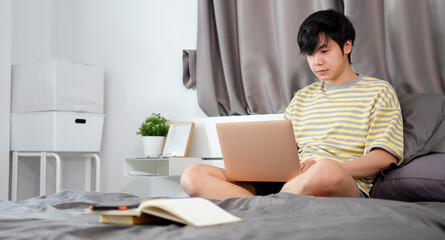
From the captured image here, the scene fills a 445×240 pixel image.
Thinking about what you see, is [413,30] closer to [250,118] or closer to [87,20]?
[250,118]

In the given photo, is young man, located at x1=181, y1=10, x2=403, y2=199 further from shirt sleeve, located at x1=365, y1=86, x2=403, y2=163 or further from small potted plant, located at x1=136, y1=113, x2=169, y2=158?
small potted plant, located at x1=136, y1=113, x2=169, y2=158

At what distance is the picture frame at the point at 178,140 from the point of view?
2732 mm

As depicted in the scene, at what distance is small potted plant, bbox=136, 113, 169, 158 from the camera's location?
2832mm

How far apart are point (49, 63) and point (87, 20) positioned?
25.7 inches

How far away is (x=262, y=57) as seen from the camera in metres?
2.64

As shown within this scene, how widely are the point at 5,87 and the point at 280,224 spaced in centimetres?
272

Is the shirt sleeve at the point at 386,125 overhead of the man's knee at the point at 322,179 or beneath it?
overhead

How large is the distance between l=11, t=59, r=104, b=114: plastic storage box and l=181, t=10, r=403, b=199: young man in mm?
1443

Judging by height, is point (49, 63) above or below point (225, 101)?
above

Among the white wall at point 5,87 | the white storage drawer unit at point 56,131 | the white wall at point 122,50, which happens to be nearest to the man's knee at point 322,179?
the white wall at point 122,50

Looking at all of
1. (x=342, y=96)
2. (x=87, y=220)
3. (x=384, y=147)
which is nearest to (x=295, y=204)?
(x=87, y=220)

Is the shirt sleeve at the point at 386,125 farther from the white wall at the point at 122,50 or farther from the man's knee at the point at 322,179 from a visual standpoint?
the white wall at the point at 122,50

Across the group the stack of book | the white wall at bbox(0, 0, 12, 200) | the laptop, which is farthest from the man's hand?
the white wall at bbox(0, 0, 12, 200)

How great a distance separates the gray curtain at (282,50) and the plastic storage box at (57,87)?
64cm
